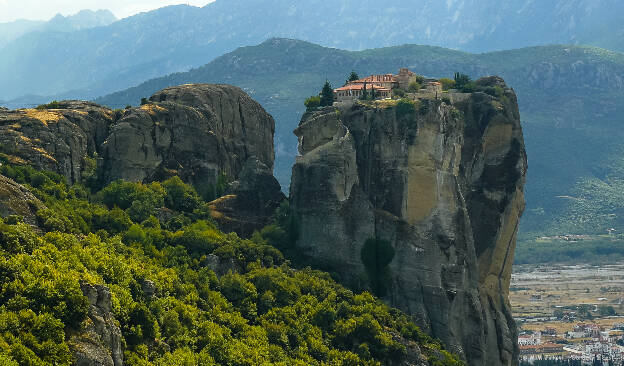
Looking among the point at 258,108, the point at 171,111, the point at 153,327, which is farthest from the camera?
the point at 258,108

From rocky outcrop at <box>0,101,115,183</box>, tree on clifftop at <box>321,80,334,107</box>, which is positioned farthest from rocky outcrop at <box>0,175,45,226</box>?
tree on clifftop at <box>321,80,334,107</box>

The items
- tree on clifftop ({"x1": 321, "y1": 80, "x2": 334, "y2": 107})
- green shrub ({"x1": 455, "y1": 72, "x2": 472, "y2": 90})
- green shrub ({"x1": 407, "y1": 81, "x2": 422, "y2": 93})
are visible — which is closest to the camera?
tree on clifftop ({"x1": 321, "y1": 80, "x2": 334, "y2": 107})

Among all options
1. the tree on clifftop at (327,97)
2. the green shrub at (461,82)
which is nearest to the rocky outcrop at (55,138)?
the tree on clifftop at (327,97)

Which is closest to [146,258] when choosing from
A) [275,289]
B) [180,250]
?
[180,250]

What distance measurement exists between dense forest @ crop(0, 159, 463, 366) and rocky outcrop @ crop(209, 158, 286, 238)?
226 centimetres

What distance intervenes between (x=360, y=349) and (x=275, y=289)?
32.8 ft

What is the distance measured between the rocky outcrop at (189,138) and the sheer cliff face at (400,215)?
11.2 m

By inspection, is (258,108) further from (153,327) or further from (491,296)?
(153,327)

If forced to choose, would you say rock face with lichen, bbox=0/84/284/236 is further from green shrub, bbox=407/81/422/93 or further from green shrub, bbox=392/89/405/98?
green shrub, bbox=407/81/422/93

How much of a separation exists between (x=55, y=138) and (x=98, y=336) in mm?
49736

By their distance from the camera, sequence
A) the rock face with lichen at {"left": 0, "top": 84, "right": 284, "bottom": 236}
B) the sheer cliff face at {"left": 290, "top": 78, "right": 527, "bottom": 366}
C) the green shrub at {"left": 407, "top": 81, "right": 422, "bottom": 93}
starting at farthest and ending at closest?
the green shrub at {"left": 407, "top": 81, "right": 422, "bottom": 93}
the sheer cliff face at {"left": 290, "top": 78, "right": 527, "bottom": 366}
the rock face with lichen at {"left": 0, "top": 84, "right": 284, "bottom": 236}

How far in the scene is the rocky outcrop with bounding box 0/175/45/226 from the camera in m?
73.0

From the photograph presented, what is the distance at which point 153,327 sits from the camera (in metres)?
67.2

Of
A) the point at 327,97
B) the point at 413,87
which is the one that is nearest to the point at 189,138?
the point at 327,97
